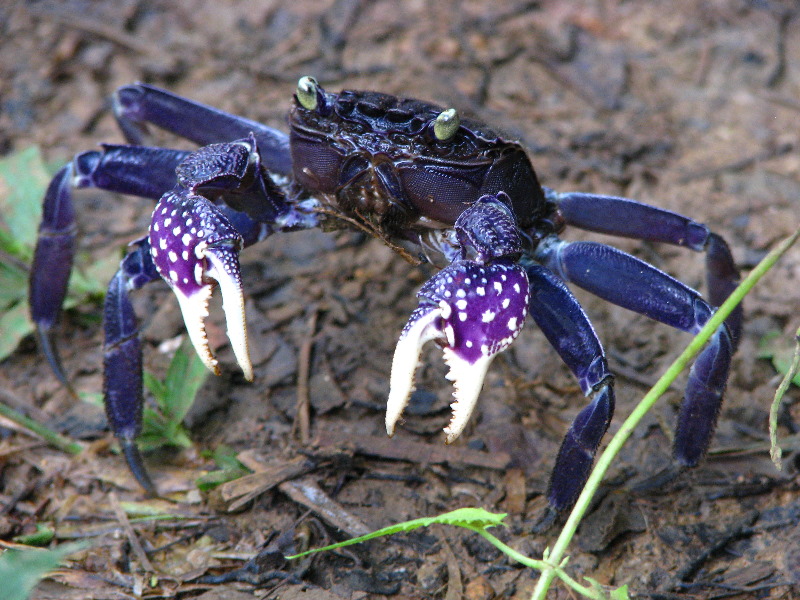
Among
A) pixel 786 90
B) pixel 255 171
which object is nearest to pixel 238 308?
pixel 255 171

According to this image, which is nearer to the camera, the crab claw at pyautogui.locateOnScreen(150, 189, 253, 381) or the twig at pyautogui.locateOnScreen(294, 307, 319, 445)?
the crab claw at pyautogui.locateOnScreen(150, 189, 253, 381)

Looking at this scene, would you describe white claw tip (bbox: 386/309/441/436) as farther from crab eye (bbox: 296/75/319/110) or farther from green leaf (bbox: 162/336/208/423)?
green leaf (bbox: 162/336/208/423)

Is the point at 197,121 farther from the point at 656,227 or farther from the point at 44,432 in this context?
the point at 656,227

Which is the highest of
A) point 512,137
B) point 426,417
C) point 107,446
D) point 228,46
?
point 512,137

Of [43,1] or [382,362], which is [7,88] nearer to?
[43,1]

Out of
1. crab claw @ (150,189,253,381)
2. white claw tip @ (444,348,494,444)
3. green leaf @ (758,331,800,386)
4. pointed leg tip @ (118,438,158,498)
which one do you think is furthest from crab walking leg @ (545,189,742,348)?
pointed leg tip @ (118,438,158,498)

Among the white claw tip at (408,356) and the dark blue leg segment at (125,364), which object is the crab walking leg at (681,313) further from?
the dark blue leg segment at (125,364)

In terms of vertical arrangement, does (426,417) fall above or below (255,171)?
below
